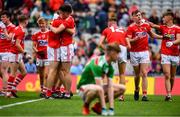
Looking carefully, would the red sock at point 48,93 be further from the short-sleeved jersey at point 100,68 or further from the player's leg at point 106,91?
the short-sleeved jersey at point 100,68

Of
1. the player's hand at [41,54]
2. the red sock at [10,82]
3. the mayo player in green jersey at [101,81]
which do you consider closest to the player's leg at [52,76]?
the red sock at [10,82]

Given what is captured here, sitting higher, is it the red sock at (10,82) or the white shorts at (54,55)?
the white shorts at (54,55)

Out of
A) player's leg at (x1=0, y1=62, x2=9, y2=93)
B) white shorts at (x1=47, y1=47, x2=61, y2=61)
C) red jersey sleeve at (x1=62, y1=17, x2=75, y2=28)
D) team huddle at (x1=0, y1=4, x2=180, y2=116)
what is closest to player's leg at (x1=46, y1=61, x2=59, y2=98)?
team huddle at (x1=0, y1=4, x2=180, y2=116)

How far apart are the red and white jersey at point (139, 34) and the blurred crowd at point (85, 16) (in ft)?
28.8

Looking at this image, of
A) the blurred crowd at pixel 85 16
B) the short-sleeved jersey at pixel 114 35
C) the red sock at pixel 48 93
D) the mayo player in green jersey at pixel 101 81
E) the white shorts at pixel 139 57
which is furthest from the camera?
the blurred crowd at pixel 85 16

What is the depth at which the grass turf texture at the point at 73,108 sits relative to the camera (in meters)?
14.9

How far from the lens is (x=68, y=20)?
1859 centimetres

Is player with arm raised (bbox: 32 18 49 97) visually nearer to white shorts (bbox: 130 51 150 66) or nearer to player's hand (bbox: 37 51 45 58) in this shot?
player's hand (bbox: 37 51 45 58)

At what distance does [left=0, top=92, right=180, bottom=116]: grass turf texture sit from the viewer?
14.9 metres

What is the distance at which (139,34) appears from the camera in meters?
19.4

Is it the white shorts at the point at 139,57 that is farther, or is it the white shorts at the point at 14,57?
the white shorts at the point at 14,57

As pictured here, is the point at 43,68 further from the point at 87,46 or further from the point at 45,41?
the point at 87,46

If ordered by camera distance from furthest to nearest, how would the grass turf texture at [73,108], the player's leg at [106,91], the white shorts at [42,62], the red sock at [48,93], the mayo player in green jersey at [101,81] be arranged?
the white shorts at [42,62], the red sock at [48,93], the grass turf texture at [73,108], the player's leg at [106,91], the mayo player in green jersey at [101,81]

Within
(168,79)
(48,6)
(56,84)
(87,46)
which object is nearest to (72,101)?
(56,84)
